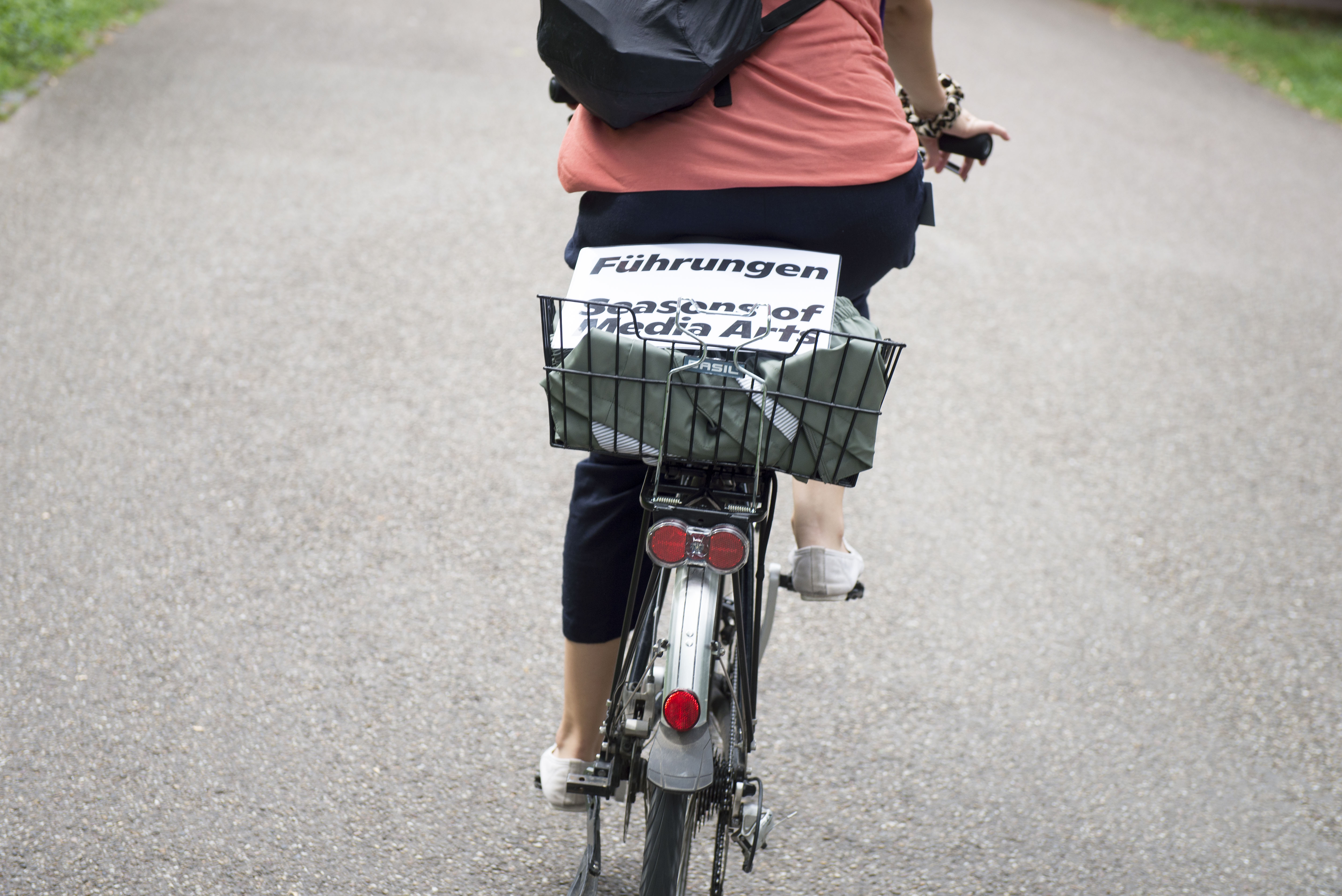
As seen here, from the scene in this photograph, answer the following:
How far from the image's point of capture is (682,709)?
1755 millimetres

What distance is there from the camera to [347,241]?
5.17 m

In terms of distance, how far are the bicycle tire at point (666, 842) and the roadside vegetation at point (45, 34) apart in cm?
583

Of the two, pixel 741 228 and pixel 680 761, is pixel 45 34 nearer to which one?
pixel 741 228

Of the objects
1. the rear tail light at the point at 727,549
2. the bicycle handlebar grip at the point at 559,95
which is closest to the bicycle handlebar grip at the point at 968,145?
the bicycle handlebar grip at the point at 559,95

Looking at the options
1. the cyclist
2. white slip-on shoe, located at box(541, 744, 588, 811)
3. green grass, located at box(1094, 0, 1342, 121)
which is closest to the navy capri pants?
the cyclist

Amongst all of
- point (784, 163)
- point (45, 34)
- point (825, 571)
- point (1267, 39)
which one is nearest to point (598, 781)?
point (825, 571)

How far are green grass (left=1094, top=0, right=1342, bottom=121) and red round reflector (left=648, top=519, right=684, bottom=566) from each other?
9333 mm

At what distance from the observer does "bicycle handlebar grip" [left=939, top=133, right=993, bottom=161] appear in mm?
2453

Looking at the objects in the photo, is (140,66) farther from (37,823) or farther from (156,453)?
(37,823)

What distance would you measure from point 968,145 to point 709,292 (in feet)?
3.17

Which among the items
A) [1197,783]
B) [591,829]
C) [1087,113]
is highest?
[591,829]

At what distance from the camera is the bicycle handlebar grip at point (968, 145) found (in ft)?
8.05

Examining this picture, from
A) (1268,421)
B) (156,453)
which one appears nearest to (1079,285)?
(1268,421)

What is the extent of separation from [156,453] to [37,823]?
1532 mm
